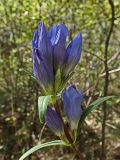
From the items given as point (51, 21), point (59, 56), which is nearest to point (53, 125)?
point (59, 56)

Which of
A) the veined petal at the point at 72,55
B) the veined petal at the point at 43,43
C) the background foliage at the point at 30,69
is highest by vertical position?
the veined petal at the point at 43,43

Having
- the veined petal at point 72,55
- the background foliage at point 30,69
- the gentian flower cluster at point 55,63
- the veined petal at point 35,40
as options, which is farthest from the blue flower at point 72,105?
the background foliage at point 30,69

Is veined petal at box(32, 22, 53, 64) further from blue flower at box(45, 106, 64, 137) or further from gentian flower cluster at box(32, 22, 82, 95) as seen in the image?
blue flower at box(45, 106, 64, 137)

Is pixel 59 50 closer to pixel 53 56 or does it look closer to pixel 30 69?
pixel 53 56

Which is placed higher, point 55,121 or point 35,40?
point 35,40

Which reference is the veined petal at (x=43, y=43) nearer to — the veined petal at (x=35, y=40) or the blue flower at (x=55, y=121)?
the veined petal at (x=35, y=40)

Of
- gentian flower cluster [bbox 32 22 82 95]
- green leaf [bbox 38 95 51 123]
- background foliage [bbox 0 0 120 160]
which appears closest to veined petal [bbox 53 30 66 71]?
gentian flower cluster [bbox 32 22 82 95]

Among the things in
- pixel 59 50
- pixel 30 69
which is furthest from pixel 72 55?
pixel 30 69
